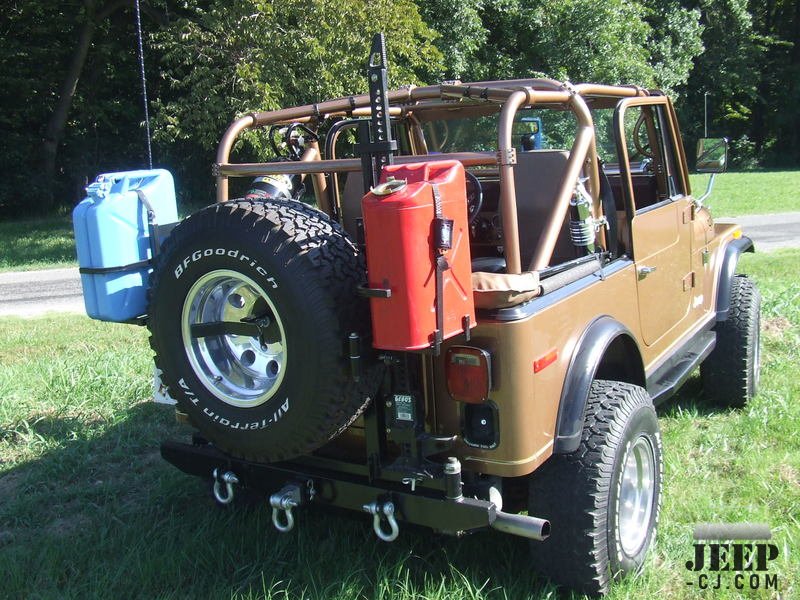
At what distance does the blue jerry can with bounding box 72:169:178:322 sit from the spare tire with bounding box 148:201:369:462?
19.3 inches

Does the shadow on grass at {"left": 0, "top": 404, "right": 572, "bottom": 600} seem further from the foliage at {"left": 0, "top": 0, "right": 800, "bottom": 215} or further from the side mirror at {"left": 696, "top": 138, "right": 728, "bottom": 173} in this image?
the foliage at {"left": 0, "top": 0, "right": 800, "bottom": 215}

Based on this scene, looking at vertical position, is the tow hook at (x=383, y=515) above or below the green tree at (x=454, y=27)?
below

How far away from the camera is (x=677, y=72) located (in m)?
26.1

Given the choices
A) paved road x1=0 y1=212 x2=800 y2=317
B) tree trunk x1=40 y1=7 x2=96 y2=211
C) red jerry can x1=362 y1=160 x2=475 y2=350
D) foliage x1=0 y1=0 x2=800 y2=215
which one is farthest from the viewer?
tree trunk x1=40 y1=7 x2=96 y2=211

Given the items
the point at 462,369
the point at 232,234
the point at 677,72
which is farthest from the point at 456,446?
the point at 677,72

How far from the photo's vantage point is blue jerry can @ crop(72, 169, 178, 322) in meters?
3.28

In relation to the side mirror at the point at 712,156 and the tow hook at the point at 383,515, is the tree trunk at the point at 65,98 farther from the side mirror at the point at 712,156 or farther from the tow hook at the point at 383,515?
the tow hook at the point at 383,515

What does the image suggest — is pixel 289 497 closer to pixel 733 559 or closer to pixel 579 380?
pixel 579 380

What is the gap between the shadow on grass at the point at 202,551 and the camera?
121 inches

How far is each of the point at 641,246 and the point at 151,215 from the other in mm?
2224

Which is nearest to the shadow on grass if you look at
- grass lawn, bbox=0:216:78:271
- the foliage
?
the foliage

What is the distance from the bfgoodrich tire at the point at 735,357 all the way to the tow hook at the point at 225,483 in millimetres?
3099

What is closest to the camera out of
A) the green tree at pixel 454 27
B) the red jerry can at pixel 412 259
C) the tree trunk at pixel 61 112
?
the red jerry can at pixel 412 259

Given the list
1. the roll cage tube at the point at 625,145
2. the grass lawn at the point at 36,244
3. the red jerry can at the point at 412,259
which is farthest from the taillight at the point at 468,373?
the grass lawn at the point at 36,244
